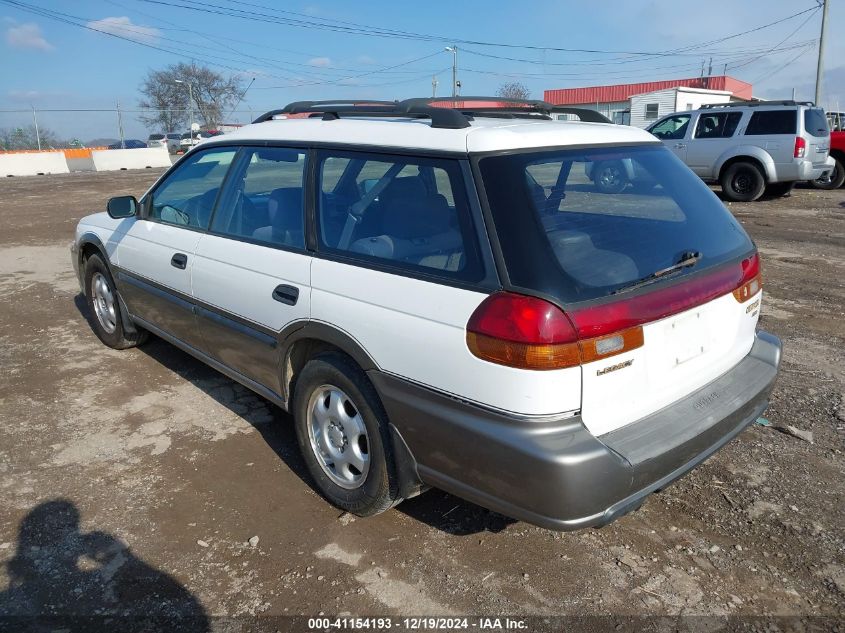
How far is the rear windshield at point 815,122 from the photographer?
44.7ft

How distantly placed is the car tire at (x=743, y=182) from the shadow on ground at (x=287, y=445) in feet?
43.0

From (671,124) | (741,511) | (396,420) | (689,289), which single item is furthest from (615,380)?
(671,124)

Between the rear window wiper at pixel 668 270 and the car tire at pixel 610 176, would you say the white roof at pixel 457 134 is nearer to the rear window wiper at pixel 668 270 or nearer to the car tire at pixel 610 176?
the car tire at pixel 610 176

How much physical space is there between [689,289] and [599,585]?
4.07 feet

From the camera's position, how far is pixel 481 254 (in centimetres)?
241

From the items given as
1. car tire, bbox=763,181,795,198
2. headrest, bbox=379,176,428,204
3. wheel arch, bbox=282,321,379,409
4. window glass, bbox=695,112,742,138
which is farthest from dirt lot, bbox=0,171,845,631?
car tire, bbox=763,181,795,198

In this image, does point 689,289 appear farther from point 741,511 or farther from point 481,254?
point 741,511

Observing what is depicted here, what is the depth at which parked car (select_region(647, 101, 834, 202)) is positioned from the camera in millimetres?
13648

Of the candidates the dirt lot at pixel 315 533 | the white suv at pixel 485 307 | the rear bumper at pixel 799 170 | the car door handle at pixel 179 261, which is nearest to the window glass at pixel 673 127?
the rear bumper at pixel 799 170

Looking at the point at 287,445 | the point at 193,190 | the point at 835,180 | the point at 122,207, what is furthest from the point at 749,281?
the point at 835,180

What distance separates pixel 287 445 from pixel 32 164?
1267 inches

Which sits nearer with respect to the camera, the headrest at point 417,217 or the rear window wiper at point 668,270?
the rear window wiper at point 668,270

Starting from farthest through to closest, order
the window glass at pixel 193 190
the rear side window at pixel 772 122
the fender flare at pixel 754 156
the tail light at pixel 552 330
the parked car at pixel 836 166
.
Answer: the parked car at pixel 836 166, the fender flare at pixel 754 156, the rear side window at pixel 772 122, the window glass at pixel 193 190, the tail light at pixel 552 330

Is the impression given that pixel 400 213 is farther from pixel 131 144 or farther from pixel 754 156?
pixel 131 144
